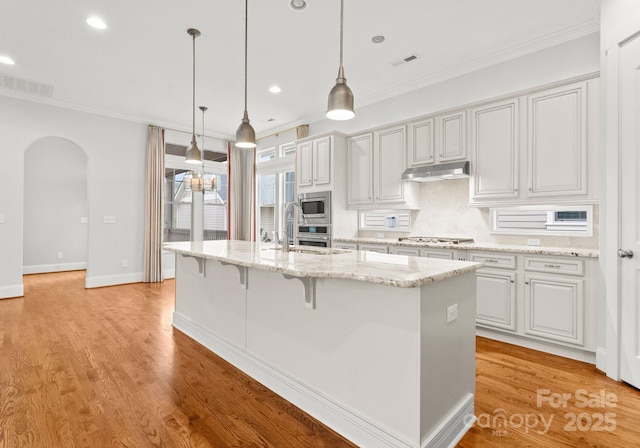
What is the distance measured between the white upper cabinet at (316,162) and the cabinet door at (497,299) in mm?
2482

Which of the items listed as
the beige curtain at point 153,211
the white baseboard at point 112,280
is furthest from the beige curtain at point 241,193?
the white baseboard at point 112,280

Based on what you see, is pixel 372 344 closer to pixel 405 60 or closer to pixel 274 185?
pixel 405 60

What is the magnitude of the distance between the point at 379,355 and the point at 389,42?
10.5 ft

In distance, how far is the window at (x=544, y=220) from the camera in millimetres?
3238

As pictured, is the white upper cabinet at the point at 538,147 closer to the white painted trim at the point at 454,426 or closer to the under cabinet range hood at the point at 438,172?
the under cabinet range hood at the point at 438,172

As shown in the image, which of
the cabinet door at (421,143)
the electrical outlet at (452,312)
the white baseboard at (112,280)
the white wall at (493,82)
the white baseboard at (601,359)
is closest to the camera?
the electrical outlet at (452,312)

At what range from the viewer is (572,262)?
9.14 ft

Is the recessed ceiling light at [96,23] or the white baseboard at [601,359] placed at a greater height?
the recessed ceiling light at [96,23]

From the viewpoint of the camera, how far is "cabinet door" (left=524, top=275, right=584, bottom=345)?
2.76 meters

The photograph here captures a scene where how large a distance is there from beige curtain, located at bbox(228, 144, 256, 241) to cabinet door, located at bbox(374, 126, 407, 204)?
342cm

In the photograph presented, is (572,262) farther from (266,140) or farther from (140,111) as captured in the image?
(140,111)

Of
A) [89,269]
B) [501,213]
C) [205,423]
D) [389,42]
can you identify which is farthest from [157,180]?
[501,213]

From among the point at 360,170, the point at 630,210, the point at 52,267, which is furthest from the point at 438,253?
the point at 52,267

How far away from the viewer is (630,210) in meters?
2.36
